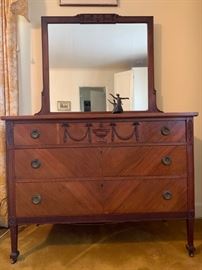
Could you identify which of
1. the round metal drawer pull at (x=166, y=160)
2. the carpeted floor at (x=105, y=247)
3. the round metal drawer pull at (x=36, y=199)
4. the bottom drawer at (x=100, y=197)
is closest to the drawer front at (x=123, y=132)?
the round metal drawer pull at (x=166, y=160)

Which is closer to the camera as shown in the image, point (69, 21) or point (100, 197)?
point (100, 197)

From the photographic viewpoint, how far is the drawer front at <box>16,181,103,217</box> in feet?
6.36

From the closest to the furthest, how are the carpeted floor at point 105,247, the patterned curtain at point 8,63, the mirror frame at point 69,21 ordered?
the carpeted floor at point 105,247, the patterned curtain at point 8,63, the mirror frame at point 69,21

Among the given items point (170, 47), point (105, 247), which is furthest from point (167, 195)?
point (170, 47)

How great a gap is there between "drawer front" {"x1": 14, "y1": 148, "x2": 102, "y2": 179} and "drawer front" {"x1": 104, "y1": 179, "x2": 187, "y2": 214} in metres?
0.17

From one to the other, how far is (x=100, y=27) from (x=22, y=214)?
5.34 feet

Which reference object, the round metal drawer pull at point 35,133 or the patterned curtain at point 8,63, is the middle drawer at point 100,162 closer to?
the round metal drawer pull at point 35,133

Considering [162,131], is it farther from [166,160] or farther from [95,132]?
[95,132]

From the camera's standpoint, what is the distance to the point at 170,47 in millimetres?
2648

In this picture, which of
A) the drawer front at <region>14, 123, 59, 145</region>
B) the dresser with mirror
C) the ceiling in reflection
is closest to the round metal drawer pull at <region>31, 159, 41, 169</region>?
the dresser with mirror

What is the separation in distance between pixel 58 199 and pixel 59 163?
0.77ft

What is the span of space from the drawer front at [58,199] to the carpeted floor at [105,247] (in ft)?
1.00

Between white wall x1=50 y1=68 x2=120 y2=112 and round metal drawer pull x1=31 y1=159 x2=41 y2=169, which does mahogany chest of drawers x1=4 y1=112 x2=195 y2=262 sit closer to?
round metal drawer pull x1=31 y1=159 x2=41 y2=169

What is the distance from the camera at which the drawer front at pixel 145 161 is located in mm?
1945
